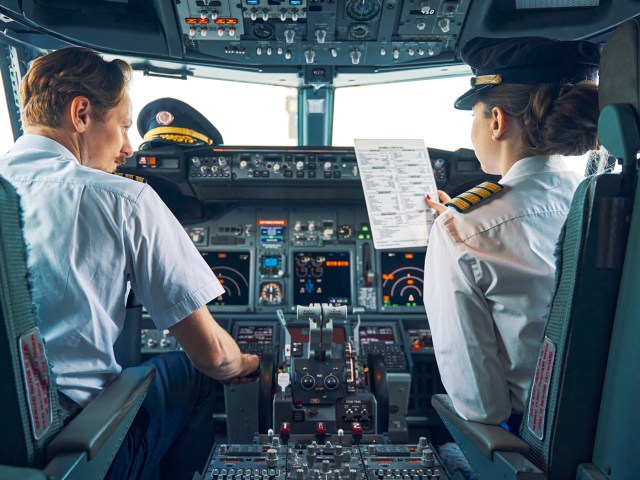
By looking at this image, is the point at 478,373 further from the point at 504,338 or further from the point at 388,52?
the point at 388,52

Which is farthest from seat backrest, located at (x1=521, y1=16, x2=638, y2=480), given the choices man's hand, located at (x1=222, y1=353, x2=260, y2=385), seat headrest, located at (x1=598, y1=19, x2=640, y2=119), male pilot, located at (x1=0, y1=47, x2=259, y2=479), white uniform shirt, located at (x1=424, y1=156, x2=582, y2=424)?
man's hand, located at (x1=222, y1=353, x2=260, y2=385)

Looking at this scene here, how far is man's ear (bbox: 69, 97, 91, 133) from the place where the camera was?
5.05 feet

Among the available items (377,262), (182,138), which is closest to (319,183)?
(377,262)

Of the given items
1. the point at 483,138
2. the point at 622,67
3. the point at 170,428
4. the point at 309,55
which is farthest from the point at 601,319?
the point at 309,55

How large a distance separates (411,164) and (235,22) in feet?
3.62

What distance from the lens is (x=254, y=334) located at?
9.15 ft

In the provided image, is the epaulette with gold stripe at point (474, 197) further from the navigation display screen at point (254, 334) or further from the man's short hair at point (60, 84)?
the navigation display screen at point (254, 334)

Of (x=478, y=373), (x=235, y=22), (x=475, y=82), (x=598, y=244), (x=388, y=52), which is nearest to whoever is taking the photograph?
(x=598, y=244)

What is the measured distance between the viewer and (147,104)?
3133mm

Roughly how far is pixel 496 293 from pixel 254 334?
68.7 inches

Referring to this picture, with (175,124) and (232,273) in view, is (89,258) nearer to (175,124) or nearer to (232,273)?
(232,273)

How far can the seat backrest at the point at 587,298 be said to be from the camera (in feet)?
3.03

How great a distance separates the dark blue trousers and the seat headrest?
1.41 meters

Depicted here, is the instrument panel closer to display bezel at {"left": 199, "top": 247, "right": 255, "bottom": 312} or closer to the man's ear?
display bezel at {"left": 199, "top": 247, "right": 255, "bottom": 312}
